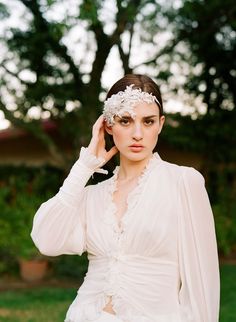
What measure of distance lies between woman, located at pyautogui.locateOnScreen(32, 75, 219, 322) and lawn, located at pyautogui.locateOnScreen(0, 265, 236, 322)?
18.0 ft

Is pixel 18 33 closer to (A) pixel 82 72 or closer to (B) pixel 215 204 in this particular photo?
(A) pixel 82 72

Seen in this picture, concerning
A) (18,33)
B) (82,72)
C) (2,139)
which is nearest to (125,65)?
(82,72)

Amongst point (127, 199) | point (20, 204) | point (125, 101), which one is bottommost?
point (127, 199)

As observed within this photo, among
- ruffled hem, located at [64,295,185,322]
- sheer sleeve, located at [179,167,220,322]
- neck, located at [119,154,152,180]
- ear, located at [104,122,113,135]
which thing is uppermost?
ear, located at [104,122,113,135]

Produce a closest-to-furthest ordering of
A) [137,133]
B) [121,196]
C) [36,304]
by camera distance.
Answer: [137,133], [121,196], [36,304]

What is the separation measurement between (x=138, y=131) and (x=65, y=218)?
1.47 ft

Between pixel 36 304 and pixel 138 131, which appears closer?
pixel 138 131

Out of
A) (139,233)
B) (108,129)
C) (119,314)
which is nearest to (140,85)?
(108,129)

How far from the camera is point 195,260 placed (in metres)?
2.63

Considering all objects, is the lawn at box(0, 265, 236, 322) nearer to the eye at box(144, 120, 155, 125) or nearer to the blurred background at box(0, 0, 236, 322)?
the blurred background at box(0, 0, 236, 322)

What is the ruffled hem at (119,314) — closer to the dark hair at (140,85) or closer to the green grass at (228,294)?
the dark hair at (140,85)

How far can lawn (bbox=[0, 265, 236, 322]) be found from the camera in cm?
825

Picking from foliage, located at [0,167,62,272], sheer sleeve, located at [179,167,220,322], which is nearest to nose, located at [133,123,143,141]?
sheer sleeve, located at [179,167,220,322]

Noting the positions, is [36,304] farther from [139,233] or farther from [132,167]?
[139,233]
